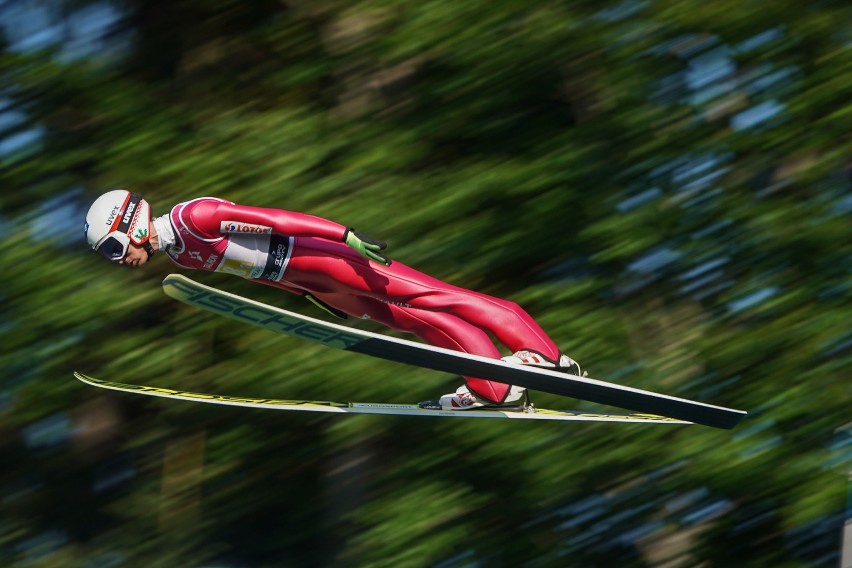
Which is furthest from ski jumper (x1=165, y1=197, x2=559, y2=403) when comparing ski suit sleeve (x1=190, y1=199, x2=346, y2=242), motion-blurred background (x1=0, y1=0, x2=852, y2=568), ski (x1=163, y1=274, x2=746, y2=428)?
motion-blurred background (x1=0, y1=0, x2=852, y2=568)

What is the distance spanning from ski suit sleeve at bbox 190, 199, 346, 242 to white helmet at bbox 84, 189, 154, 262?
0.67ft

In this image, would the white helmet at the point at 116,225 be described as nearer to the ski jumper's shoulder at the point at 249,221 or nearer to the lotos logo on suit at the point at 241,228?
the ski jumper's shoulder at the point at 249,221

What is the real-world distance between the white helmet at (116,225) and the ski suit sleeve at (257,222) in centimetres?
20

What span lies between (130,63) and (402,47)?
4.81 ft

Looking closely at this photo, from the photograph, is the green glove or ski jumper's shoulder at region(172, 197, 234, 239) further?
ski jumper's shoulder at region(172, 197, 234, 239)

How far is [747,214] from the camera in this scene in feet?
23.9

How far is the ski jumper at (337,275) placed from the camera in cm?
538

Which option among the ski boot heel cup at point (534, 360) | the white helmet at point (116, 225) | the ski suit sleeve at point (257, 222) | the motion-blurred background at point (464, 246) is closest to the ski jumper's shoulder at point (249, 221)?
the ski suit sleeve at point (257, 222)

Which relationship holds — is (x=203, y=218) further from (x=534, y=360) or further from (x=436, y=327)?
(x=534, y=360)

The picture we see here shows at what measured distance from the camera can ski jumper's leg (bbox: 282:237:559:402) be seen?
222 inches

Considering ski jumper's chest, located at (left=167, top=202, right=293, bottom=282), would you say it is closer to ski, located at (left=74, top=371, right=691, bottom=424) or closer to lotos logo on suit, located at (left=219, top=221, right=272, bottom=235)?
lotos logo on suit, located at (left=219, top=221, right=272, bottom=235)

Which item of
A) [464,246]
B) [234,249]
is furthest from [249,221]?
[464,246]

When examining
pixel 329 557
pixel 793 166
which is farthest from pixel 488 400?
pixel 793 166

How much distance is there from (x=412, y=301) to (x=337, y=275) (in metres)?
0.33
